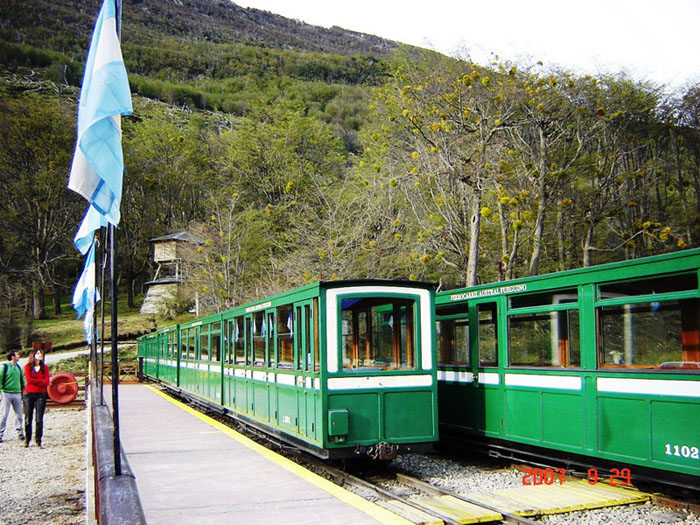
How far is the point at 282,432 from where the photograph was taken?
37.2 ft

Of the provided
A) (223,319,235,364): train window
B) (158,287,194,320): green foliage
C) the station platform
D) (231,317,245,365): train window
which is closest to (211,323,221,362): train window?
(223,319,235,364): train window

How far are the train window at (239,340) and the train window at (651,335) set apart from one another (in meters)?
7.50

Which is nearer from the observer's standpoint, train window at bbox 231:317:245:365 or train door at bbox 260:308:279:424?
train door at bbox 260:308:279:424

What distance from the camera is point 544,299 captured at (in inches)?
368

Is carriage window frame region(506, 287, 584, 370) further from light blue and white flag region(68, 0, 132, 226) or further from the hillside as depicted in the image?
the hillside

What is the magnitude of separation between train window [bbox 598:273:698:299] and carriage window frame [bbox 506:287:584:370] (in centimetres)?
45

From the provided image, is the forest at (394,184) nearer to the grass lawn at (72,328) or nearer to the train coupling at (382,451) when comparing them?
the grass lawn at (72,328)

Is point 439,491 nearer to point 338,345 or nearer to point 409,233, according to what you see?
point 338,345

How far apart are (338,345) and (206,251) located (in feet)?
80.1

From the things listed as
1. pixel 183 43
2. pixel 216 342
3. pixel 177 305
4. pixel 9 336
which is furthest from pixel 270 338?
pixel 183 43

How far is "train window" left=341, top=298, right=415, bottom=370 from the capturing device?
9.86 meters

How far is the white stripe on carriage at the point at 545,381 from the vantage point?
866 cm

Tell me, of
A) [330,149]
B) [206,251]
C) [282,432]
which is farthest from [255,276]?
[282,432]

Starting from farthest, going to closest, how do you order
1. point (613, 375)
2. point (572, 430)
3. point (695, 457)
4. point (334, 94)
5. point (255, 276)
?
point (334, 94)
point (255, 276)
point (572, 430)
point (613, 375)
point (695, 457)
